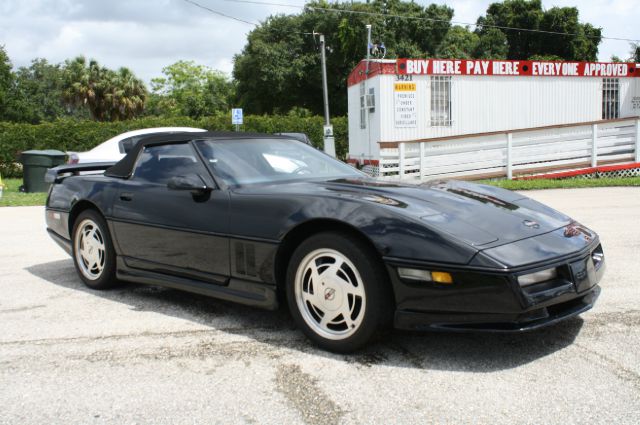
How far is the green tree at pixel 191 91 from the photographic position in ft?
218

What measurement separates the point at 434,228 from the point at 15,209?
36.8 feet

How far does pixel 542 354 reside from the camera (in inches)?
128

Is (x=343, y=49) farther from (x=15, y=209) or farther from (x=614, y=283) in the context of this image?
(x=614, y=283)

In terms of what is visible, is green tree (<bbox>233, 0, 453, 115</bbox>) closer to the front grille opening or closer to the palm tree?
the palm tree

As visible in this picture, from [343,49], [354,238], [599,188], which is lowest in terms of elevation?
[599,188]

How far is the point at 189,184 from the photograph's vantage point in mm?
3926

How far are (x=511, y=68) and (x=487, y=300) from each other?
16060 millimetres

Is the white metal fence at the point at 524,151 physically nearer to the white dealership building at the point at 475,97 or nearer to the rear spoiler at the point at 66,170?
the white dealership building at the point at 475,97

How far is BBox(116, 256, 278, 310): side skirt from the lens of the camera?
3.60m

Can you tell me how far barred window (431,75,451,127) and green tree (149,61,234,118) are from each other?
166 feet

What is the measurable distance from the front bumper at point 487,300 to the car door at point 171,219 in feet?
4.23

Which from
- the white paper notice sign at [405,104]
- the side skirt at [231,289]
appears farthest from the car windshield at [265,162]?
the white paper notice sign at [405,104]

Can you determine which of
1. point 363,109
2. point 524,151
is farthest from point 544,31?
point 524,151

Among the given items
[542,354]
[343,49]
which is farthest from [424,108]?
[343,49]
